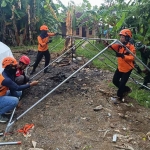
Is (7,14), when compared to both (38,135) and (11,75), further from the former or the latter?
(38,135)

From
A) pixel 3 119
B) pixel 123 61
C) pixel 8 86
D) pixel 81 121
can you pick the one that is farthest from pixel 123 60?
pixel 3 119

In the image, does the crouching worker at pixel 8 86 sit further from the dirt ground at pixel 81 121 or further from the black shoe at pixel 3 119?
the dirt ground at pixel 81 121

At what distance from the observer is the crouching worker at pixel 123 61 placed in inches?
199

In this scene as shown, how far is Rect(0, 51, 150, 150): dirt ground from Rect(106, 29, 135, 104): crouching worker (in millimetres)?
298

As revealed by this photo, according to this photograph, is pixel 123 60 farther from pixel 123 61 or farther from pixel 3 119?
pixel 3 119

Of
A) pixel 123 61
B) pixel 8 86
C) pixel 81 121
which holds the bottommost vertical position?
pixel 81 121

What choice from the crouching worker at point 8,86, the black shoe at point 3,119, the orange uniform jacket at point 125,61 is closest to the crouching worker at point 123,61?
the orange uniform jacket at point 125,61

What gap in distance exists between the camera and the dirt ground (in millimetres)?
3916

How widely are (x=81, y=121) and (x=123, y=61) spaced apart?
1661mm

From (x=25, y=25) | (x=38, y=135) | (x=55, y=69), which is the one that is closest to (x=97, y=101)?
(x=38, y=135)

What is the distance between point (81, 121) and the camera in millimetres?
4672

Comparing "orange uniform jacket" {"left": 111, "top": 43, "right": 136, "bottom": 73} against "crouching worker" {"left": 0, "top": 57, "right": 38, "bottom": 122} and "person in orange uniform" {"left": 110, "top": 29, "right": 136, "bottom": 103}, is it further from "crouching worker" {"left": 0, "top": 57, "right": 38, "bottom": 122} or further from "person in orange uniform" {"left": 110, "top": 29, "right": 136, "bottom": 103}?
"crouching worker" {"left": 0, "top": 57, "right": 38, "bottom": 122}

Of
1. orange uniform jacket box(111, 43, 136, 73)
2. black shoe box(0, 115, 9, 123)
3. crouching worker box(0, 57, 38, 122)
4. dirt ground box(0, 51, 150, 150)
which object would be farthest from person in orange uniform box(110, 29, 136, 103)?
black shoe box(0, 115, 9, 123)

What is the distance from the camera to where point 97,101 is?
568 cm
